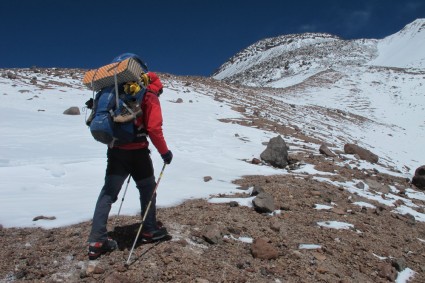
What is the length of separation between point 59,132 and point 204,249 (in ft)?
30.0

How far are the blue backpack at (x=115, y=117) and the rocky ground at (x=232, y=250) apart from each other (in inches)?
58.5

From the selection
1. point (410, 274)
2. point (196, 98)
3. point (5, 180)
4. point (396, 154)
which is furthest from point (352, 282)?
point (196, 98)

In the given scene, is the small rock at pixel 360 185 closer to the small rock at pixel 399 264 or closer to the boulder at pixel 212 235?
the small rock at pixel 399 264

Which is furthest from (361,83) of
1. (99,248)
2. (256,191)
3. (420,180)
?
(99,248)

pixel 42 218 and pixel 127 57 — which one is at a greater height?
pixel 127 57

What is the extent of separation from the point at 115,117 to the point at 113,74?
509 mm

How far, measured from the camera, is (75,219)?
5996mm

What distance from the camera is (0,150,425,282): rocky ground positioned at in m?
4.51

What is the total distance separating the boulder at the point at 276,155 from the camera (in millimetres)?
11031

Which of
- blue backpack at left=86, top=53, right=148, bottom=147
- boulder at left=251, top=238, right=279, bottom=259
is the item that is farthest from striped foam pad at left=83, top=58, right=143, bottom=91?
boulder at left=251, top=238, right=279, bottom=259

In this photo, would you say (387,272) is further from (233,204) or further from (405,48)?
(405,48)

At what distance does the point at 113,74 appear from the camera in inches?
176

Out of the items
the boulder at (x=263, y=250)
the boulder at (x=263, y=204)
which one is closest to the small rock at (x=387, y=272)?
the boulder at (x=263, y=250)

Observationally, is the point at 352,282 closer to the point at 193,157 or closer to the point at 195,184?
the point at 195,184
